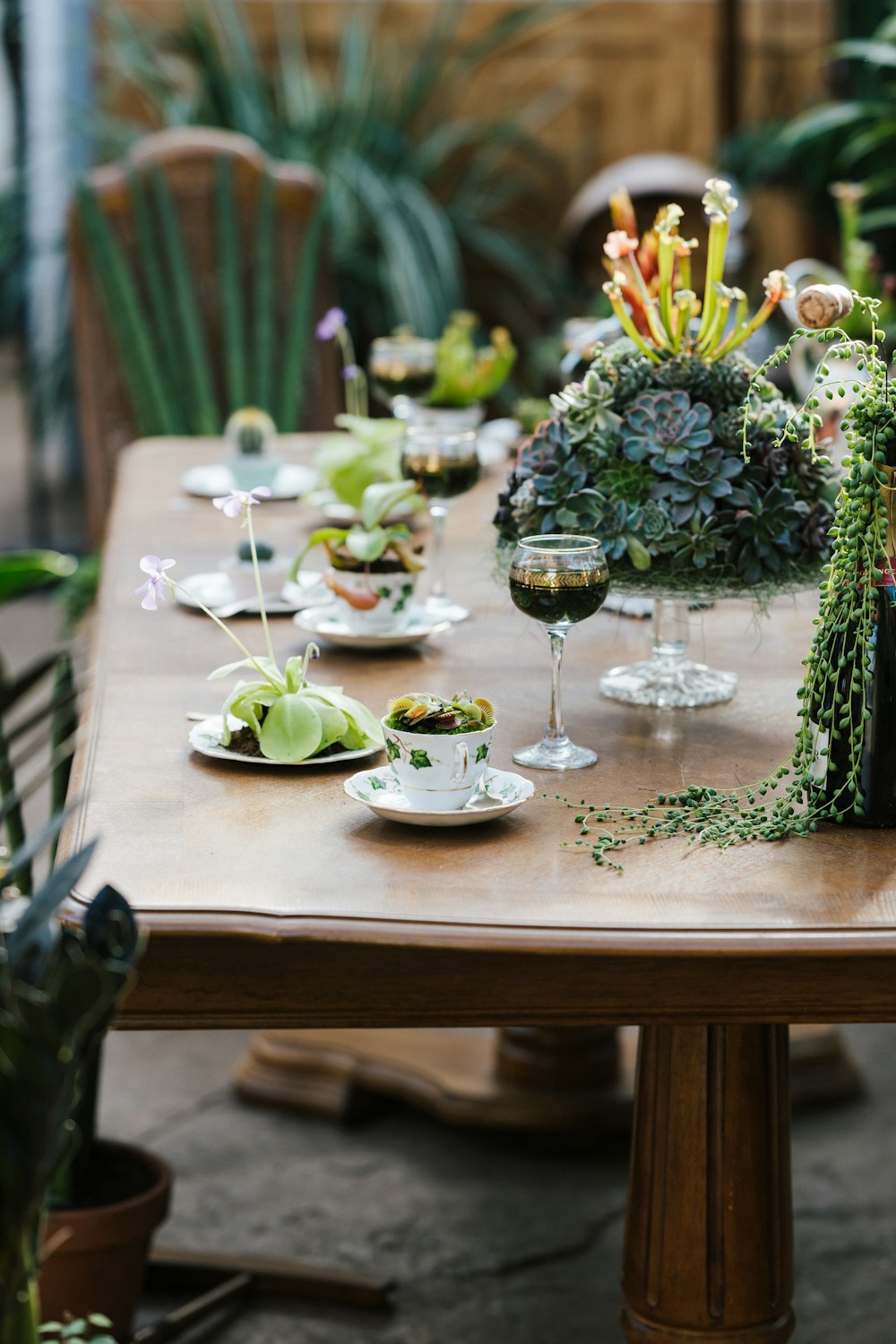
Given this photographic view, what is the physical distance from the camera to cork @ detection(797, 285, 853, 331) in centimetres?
122

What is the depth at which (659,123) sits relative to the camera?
209 inches

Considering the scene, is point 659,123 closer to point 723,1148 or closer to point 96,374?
point 96,374

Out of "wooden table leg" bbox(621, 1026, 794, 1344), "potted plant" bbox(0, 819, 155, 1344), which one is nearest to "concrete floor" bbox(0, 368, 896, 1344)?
"wooden table leg" bbox(621, 1026, 794, 1344)

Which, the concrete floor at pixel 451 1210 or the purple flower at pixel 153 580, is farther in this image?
the concrete floor at pixel 451 1210

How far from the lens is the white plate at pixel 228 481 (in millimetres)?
2365

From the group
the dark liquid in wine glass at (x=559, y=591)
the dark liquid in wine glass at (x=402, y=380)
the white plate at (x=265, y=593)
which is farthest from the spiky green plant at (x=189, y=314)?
the dark liquid in wine glass at (x=559, y=591)

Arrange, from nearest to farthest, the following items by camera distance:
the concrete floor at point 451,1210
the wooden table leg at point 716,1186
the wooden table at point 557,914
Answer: the wooden table at point 557,914 → the wooden table leg at point 716,1186 → the concrete floor at point 451,1210

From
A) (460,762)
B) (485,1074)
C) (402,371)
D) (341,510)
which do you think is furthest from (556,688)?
(485,1074)

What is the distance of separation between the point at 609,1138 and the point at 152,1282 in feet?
2.23

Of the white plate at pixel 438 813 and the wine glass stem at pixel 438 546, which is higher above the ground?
the wine glass stem at pixel 438 546

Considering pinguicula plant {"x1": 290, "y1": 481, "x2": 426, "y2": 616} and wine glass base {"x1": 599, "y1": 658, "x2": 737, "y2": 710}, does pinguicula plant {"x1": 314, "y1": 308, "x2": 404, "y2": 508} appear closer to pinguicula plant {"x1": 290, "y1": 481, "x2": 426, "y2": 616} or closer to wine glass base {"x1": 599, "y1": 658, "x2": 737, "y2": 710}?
pinguicula plant {"x1": 290, "y1": 481, "x2": 426, "y2": 616}

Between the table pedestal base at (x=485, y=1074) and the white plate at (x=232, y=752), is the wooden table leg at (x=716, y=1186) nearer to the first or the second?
the white plate at (x=232, y=752)

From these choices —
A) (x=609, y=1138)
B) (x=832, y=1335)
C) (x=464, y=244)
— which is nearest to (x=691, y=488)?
(x=832, y=1335)

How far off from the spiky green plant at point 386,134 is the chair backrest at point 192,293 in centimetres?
96
